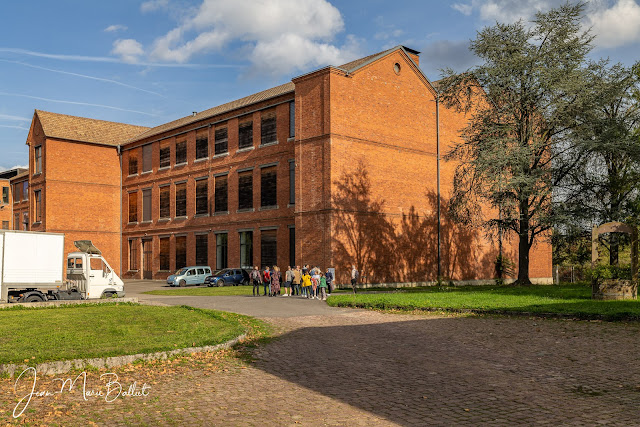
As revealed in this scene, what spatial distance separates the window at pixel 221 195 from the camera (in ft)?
142

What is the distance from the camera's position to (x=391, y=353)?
10.9m

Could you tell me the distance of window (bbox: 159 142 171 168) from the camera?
48.7 m

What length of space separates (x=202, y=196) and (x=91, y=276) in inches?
811

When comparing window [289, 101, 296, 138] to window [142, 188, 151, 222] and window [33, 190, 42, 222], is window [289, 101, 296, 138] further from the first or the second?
window [33, 190, 42, 222]

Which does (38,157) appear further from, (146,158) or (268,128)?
(268,128)

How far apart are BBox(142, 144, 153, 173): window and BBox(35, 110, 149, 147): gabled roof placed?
136 inches

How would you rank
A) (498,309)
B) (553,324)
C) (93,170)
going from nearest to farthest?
(553,324) < (498,309) < (93,170)

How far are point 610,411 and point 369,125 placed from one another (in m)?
30.4

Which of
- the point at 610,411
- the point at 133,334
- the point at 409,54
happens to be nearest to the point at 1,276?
the point at 133,334

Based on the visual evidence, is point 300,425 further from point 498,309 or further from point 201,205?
point 201,205

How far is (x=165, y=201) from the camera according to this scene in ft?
160

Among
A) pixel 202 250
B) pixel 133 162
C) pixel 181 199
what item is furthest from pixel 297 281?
pixel 133 162

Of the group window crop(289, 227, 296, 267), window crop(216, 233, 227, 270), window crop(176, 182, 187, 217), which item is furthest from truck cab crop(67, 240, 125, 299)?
window crop(176, 182, 187, 217)

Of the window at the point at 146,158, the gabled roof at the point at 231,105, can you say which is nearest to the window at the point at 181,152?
the gabled roof at the point at 231,105
